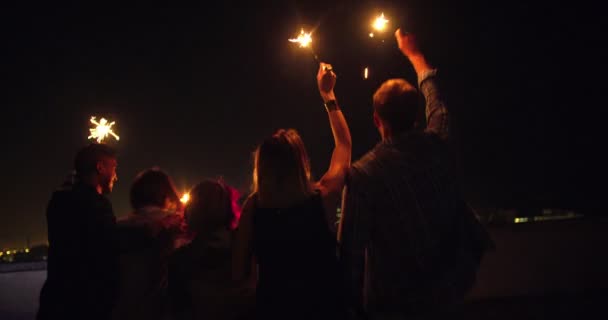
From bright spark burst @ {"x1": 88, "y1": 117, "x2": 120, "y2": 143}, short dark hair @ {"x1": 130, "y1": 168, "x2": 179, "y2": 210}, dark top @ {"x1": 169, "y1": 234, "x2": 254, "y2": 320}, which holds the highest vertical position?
bright spark burst @ {"x1": 88, "y1": 117, "x2": 120, "y2": 143}

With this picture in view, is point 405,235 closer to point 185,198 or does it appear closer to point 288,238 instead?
point 288,238

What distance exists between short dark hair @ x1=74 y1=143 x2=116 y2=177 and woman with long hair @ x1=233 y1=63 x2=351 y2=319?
4.35 feet

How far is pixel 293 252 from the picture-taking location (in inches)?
78.1

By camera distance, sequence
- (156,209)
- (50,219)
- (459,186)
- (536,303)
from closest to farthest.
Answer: (459,186)
(50,219)
(156,209)
(536,303)

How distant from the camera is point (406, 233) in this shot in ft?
5.77

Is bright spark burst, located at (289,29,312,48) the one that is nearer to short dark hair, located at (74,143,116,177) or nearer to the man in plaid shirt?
the man in plaid shirt

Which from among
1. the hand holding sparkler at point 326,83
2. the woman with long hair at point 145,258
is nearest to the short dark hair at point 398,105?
the hand holding sparkler at point 326,83

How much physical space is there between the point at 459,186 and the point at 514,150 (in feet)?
29.2

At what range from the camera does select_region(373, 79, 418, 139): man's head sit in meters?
1.93

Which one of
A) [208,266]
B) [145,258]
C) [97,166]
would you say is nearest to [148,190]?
[97,166]

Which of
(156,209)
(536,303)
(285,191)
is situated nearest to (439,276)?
(285,191)

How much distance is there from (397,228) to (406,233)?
44mm

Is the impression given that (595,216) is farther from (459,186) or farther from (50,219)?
(50,219)

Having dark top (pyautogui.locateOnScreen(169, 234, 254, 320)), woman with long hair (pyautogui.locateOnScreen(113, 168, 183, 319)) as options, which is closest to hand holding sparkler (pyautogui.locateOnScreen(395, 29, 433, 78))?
dark top (pyautogui.locateOnScreen(169, 234, 254, 320))
